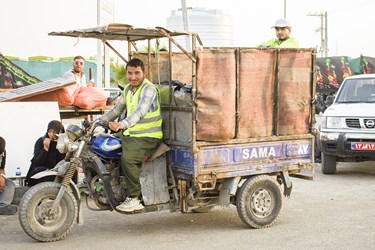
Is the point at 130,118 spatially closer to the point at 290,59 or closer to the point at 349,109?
the point at 290,59

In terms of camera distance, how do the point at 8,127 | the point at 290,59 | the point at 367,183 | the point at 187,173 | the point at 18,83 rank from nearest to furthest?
the point at 187,173
the point at 290,59
the point at 8,127
the point at 367,183
the point at 18,83

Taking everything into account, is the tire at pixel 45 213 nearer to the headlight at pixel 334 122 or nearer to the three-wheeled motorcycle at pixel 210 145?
the three-wheeled motorcycle at pixel 210 145

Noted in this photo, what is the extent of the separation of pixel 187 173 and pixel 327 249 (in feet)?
5.55

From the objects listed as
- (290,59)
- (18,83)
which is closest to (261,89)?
(290,59)

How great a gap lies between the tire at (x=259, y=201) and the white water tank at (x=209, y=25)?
23.0 meters

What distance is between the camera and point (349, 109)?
11781mm

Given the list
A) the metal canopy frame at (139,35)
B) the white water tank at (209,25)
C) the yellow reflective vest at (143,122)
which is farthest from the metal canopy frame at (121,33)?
the white water tank at (209,25)

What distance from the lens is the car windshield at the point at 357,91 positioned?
12.2 m

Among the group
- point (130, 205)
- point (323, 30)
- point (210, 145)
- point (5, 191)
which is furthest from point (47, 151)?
point (323, 30)

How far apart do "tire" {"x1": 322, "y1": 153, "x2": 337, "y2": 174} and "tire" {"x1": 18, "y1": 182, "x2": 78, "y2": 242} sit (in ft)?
21.2

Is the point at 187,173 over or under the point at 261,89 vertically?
under

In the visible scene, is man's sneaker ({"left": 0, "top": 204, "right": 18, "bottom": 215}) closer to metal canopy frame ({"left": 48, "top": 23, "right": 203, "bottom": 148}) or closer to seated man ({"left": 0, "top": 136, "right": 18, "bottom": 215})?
seated man ({"left": 0, "top": 136, "right": 18, "bottom": 215})

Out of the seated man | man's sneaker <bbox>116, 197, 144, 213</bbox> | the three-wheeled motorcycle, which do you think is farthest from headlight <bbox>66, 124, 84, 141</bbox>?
the seated man

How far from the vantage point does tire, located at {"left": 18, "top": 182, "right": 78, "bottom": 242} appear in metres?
6.40
